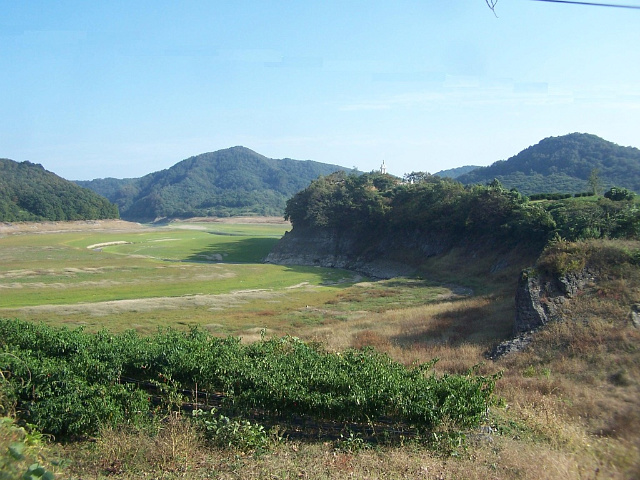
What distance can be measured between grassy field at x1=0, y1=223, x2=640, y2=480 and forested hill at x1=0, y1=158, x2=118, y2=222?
8640 cm

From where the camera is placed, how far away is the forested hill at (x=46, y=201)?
134000 millimetres

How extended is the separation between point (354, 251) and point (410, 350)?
58771 millimetres

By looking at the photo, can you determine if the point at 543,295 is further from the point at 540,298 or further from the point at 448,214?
the point at 448,214

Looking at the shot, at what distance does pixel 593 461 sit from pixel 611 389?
7.95 meters

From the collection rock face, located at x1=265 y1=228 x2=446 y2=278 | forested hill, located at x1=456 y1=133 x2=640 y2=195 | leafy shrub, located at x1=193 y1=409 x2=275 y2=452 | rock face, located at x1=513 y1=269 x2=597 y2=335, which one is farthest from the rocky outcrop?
forested hill, located at x1=456 y1=133 x2=640 y2=195

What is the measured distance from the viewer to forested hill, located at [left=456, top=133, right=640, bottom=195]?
4060 inches

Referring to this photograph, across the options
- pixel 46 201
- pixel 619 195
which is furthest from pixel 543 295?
pixel 46 201

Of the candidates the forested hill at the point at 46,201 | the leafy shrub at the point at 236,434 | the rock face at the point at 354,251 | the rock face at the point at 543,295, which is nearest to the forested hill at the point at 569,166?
the rock face at the point at 354,251

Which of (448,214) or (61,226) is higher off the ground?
(448,214)

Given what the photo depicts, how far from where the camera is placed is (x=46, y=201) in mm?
142125

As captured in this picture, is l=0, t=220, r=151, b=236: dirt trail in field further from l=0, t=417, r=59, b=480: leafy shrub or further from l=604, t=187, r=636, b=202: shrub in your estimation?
l=0, t=417, r=59, b=480: leafy shrub

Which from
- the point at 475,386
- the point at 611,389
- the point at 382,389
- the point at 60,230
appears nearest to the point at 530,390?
the point at 611,389

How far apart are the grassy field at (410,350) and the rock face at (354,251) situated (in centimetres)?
1025

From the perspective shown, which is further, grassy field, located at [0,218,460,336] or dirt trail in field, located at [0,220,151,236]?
dirt trail in field, located at [0,220,151,236]
